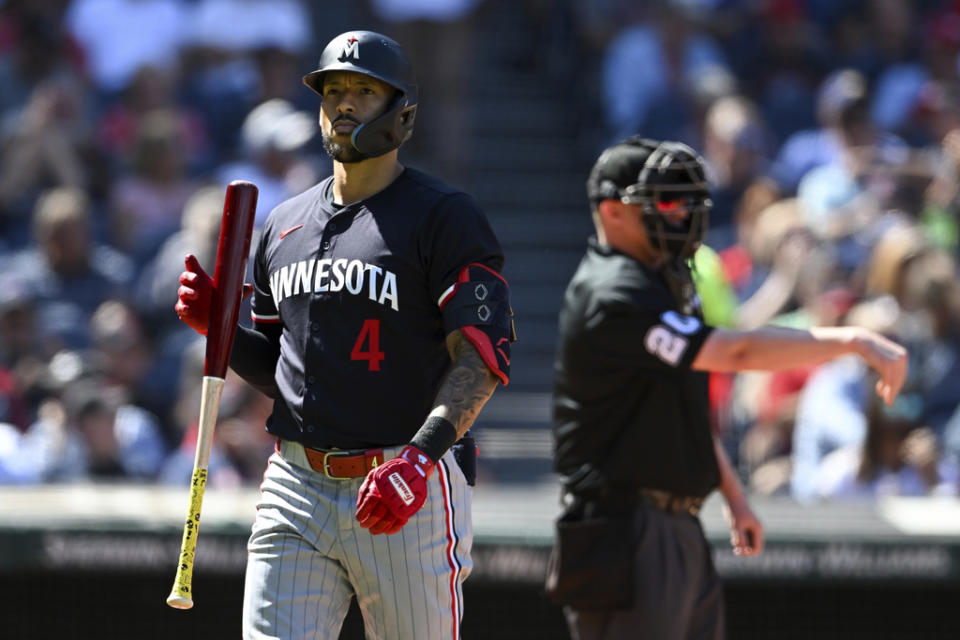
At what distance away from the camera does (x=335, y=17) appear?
11.1 m

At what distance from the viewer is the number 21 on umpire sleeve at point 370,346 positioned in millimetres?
3645

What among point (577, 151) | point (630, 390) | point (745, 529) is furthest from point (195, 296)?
point (577, 151)

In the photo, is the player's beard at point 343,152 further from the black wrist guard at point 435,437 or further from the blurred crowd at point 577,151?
the blurred crowd at point 577,151

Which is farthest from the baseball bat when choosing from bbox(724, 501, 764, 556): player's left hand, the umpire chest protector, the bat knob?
bbox(724, 501, 764, 556): player's left hand

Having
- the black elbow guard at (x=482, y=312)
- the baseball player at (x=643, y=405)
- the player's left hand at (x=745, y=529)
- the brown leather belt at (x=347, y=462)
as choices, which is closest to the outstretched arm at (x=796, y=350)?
the baseball player at (x=643, y=405)

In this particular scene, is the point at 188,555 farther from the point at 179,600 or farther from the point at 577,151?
the point at 577,151

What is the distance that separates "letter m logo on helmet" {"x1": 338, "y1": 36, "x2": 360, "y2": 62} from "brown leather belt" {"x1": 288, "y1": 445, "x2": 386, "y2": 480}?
0.98 m

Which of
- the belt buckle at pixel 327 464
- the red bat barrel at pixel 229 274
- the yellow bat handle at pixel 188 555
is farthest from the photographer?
the red bat barrel at pixel 229 274

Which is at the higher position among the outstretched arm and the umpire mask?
the umpire mask

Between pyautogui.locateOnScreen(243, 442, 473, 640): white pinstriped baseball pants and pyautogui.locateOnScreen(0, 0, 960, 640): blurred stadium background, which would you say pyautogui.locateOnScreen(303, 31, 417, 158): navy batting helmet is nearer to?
pyautogui.locateOnScreen(243, 442, 473, 640): white pinstriped baseball pants

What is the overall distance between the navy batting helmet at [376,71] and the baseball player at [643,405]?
2.99 ft

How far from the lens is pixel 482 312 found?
3551 mm

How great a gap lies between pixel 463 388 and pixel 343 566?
0.57 meters

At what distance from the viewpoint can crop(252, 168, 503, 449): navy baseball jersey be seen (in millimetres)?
3639
